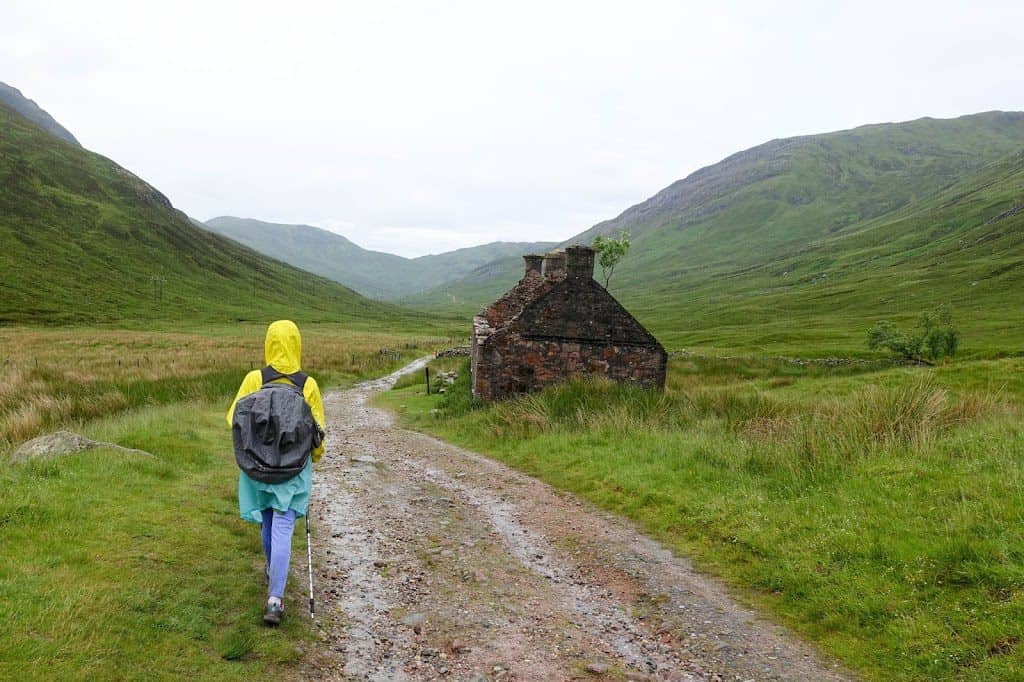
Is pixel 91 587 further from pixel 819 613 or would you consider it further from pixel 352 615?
pixel 819 613

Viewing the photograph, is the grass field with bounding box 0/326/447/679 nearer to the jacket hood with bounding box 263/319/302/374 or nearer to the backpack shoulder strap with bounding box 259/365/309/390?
the backpack shoulder strap with bounding box 259/365/309/390

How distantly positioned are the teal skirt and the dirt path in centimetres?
118

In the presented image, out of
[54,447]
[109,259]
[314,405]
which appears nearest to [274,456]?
[314,405]

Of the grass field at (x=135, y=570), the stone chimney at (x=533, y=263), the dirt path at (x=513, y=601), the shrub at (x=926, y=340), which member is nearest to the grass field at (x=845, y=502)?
the dirt path at (x=513, y=601)

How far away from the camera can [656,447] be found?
12.2 meters

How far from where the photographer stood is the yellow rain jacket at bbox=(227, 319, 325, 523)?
582cm

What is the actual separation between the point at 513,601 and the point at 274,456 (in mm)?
2944

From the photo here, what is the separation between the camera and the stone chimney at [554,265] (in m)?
27.7

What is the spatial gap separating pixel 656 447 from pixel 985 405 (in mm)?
5955

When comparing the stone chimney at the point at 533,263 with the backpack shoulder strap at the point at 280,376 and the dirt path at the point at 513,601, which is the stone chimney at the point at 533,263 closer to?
the dirt path at the point at 513,601

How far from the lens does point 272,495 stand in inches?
232

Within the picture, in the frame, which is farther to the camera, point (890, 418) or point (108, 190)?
point (108, 190)

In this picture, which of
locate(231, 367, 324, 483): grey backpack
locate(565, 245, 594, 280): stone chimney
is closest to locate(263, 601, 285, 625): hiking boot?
locate(231, 367, 324, 483): grey backpack

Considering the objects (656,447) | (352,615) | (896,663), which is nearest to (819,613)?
(896,663)
